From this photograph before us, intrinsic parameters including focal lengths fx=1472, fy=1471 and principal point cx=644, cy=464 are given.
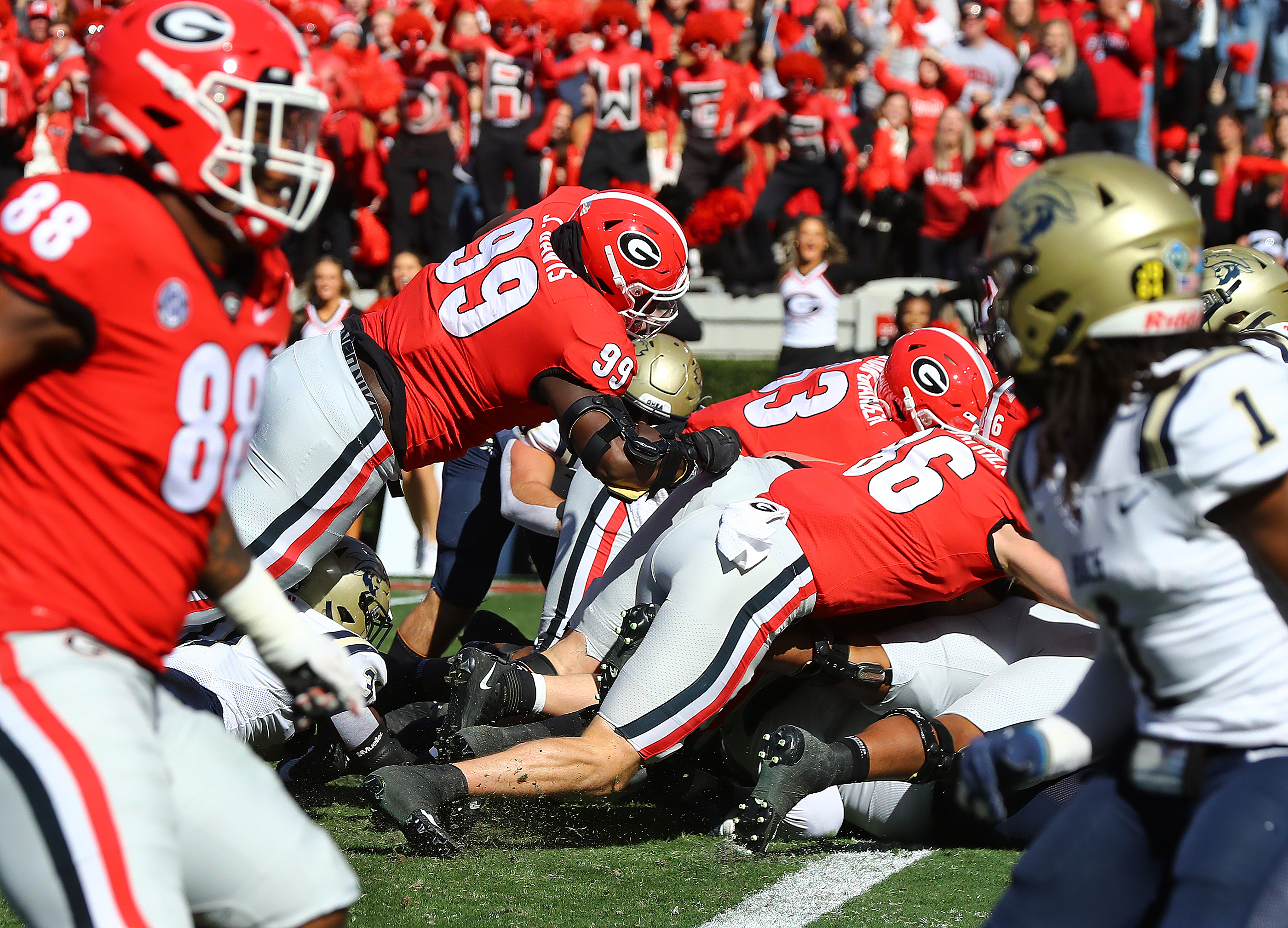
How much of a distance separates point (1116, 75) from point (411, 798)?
940 cm

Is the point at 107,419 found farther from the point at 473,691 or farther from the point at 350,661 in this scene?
the point at 350,661

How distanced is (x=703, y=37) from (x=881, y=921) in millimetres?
9181

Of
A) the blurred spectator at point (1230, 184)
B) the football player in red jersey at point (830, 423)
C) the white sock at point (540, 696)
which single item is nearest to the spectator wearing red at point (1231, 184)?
the blurred spectator at point (1230, 184)

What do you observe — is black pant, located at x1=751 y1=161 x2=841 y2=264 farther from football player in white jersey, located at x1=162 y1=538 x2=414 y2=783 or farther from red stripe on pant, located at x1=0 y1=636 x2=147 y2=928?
red stripe on pant, located at x1=0 y1=636 x2=147 y2=928

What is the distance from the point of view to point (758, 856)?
404 centimetres

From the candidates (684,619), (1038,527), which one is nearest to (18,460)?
(1038,527)

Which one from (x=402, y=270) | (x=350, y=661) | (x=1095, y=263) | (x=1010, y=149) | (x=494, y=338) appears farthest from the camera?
(x=1010, y=149)

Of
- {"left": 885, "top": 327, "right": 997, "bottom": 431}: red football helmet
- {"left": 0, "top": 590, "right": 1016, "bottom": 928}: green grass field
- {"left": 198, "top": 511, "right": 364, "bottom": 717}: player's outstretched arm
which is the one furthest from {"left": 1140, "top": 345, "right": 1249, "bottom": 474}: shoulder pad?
{"left": 885, "top": 327, "right": 997, "bottom": 431}: red football helmet

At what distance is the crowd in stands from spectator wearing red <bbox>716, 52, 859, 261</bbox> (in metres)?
0.02

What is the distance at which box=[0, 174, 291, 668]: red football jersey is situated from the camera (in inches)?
77.8

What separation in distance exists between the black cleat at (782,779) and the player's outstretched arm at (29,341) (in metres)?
2.31

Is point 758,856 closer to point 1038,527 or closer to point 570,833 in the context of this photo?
point 570,833

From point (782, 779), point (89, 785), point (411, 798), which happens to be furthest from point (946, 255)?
point (89, 785)

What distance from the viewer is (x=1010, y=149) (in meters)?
11.0
